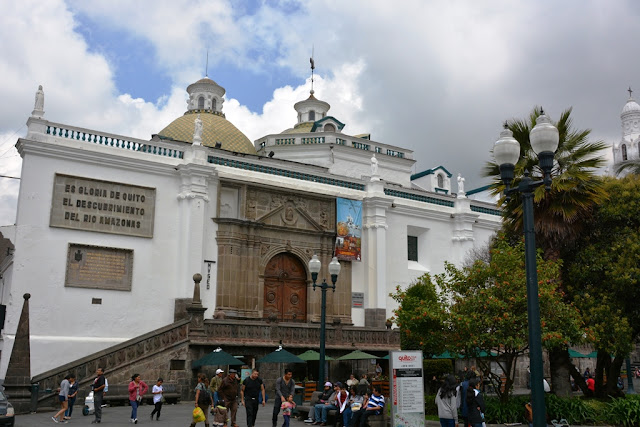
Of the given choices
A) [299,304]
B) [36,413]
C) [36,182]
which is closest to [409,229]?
[299,304]

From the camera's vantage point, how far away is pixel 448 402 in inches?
504

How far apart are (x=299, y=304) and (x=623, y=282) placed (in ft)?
50.6

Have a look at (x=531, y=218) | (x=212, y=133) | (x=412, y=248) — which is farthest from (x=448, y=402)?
(x=212, y=133)

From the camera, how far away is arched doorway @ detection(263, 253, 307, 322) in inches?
1166

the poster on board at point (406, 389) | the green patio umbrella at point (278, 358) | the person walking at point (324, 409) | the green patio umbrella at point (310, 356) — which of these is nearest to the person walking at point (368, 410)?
the poster on board at point (406, 389)

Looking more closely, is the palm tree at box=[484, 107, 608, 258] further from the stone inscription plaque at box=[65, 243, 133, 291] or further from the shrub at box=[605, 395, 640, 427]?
the stone inscription plaque at box=[65, 243, 133, 291]

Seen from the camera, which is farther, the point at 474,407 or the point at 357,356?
the point at 357,356

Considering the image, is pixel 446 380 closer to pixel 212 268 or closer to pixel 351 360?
pixel 351 360

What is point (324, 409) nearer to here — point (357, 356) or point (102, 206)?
point (357, 356)

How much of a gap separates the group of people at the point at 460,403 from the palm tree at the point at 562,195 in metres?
7.93

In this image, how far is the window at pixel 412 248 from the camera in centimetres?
3512

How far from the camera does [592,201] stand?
19812 millimetres

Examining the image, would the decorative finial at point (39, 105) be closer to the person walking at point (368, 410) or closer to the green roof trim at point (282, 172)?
the green roof trim at point (282, 172)

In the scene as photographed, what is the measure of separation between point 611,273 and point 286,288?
15201mm
